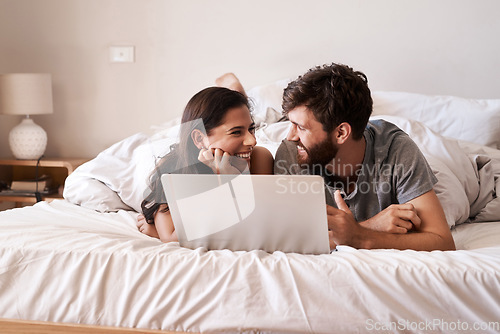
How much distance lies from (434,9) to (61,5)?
80.4 inches

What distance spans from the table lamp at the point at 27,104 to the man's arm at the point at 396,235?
2.05m

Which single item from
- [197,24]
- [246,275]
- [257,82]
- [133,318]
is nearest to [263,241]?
[246,275]

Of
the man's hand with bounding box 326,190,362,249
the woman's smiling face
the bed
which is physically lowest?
the bed

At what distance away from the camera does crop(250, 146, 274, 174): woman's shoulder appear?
1657mm

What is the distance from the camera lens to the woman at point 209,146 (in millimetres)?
1538

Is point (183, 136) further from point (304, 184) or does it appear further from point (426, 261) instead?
point (426, 261)

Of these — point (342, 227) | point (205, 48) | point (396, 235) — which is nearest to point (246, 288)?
point (342, 227)

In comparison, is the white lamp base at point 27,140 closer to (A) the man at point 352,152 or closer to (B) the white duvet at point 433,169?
(B) the white duvet at point 433,169

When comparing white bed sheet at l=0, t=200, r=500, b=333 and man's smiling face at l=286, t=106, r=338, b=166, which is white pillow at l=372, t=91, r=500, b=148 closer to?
man's smiling face at l=286, t=106, r=338, b=166

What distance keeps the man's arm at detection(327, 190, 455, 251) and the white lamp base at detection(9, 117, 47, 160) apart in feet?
6.82

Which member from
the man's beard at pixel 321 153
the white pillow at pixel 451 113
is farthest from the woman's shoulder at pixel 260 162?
the white pillow at pixel 451 113

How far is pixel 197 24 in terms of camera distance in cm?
299

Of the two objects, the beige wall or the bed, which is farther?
the beige wall

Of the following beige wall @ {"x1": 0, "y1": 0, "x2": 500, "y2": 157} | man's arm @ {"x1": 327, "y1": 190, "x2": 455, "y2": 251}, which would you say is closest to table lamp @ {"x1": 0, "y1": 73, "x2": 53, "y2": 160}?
beige wall @ {"x1": 0, "y1": 0, "x2": 500, "y2": 157}
